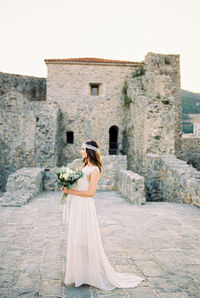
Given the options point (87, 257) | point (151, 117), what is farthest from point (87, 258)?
point (151, 117)

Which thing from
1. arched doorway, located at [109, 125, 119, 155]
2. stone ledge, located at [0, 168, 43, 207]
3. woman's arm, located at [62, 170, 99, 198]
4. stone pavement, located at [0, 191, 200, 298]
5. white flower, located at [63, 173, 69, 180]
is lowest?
stone pavement, located at [0, 191, 200, 298]

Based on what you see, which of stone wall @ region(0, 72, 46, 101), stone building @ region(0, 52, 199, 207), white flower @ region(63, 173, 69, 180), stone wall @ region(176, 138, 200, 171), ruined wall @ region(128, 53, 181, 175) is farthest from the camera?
stone wall @ region(176, 138, 200, 171)

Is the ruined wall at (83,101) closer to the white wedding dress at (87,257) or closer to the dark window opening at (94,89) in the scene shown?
the dark window opening at (94,89)

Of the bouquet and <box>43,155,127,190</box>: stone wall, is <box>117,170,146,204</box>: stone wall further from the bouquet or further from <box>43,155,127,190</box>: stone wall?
the bouquet

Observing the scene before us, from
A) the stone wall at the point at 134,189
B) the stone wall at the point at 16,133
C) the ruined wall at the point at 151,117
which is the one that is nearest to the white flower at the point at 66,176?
the stone wall at the point at 134,189

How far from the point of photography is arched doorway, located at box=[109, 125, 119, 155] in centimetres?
1958

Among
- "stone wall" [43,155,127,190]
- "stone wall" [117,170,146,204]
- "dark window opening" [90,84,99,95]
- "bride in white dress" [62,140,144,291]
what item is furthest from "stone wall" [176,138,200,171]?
"bride in white dress" [62,140,144,291]

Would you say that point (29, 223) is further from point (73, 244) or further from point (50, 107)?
point (50, 107)

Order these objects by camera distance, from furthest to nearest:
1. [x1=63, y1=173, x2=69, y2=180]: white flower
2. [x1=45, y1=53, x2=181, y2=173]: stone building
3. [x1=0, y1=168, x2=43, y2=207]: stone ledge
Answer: [x1=45, y1=53, x2=181, y2=173]: stone building, [x1=0, y1=168, x2=43, y2=207]: stone ledge, [x1=63, y1=173, x2=69, y2=180]: white flower

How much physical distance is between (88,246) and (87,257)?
0.14 metres

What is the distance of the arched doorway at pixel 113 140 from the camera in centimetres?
1958

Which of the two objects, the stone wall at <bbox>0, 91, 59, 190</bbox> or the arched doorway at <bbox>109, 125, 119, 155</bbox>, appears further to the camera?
the arched doorway at <bbox>109, 125, 119, 155</bbox>

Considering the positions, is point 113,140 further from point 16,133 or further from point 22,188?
point 22,188

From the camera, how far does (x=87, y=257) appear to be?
3297 mm
